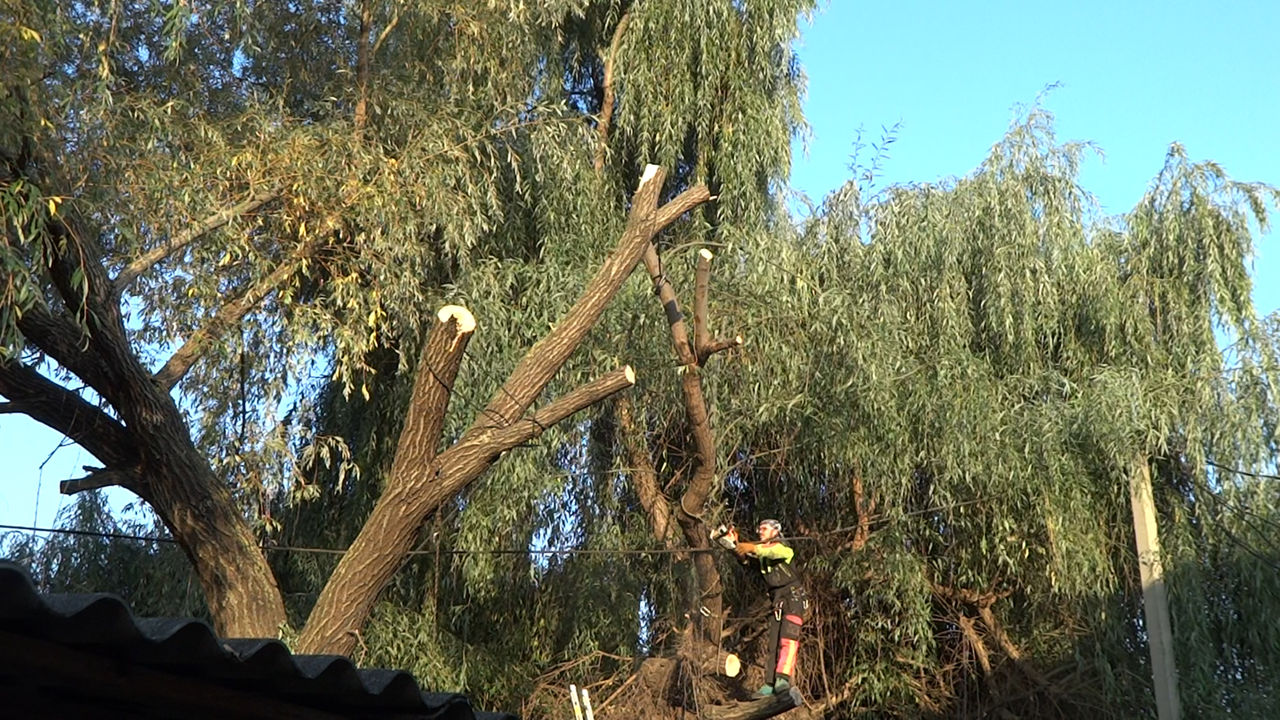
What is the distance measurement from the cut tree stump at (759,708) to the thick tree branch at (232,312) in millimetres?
3414

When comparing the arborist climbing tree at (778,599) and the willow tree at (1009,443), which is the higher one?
the willow tree at (1009,443)

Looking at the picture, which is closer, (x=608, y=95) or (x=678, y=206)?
(x=678, y=206)

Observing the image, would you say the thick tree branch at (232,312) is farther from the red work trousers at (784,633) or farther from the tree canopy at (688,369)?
the red work trousers at (784,633)

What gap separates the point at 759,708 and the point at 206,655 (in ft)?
16.5

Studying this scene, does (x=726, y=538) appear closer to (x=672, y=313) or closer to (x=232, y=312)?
(x=672, y=313)

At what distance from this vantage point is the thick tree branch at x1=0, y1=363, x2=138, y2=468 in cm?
646

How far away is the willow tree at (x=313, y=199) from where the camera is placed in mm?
6488

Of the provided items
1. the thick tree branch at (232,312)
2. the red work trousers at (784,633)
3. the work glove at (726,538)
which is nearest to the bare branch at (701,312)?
the work glove at (726,538)

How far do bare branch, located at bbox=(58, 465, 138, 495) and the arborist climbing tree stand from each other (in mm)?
3014

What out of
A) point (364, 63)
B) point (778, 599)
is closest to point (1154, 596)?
point (778, 599)

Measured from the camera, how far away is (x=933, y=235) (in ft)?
35.2

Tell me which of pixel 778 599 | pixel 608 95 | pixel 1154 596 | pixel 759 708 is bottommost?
pixel 759 708

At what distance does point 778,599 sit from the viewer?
7.73 m

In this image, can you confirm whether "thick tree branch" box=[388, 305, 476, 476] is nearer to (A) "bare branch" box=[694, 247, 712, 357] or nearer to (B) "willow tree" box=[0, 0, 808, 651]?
(B) "willow tree" box=[0, 0, 808, 651]
